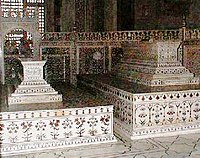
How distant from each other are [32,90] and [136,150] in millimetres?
1465

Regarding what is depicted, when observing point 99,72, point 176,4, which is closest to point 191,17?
point 176,4

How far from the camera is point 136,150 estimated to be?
3.89 meters

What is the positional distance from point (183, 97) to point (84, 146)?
57.9 inches

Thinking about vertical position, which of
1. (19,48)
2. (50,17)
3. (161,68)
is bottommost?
(161,68)

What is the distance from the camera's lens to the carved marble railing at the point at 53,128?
3.85m

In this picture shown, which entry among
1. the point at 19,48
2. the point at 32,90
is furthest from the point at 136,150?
the point at 19,48

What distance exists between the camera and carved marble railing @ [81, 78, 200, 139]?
4.44 metres

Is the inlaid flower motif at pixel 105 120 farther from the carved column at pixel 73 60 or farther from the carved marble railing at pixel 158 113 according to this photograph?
the carved column at pixel 73 60

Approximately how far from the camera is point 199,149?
12.7 feet

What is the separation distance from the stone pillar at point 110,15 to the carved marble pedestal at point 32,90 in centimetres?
556

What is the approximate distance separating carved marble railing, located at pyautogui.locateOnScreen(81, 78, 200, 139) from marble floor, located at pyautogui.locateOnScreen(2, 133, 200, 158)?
0.77ft

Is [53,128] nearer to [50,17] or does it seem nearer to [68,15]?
[68,15]

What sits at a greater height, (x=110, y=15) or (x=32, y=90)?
(x=110, y=15)

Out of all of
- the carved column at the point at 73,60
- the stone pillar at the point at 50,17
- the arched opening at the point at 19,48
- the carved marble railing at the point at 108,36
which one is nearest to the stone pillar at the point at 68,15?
the stone pillar at the point at 50,17
